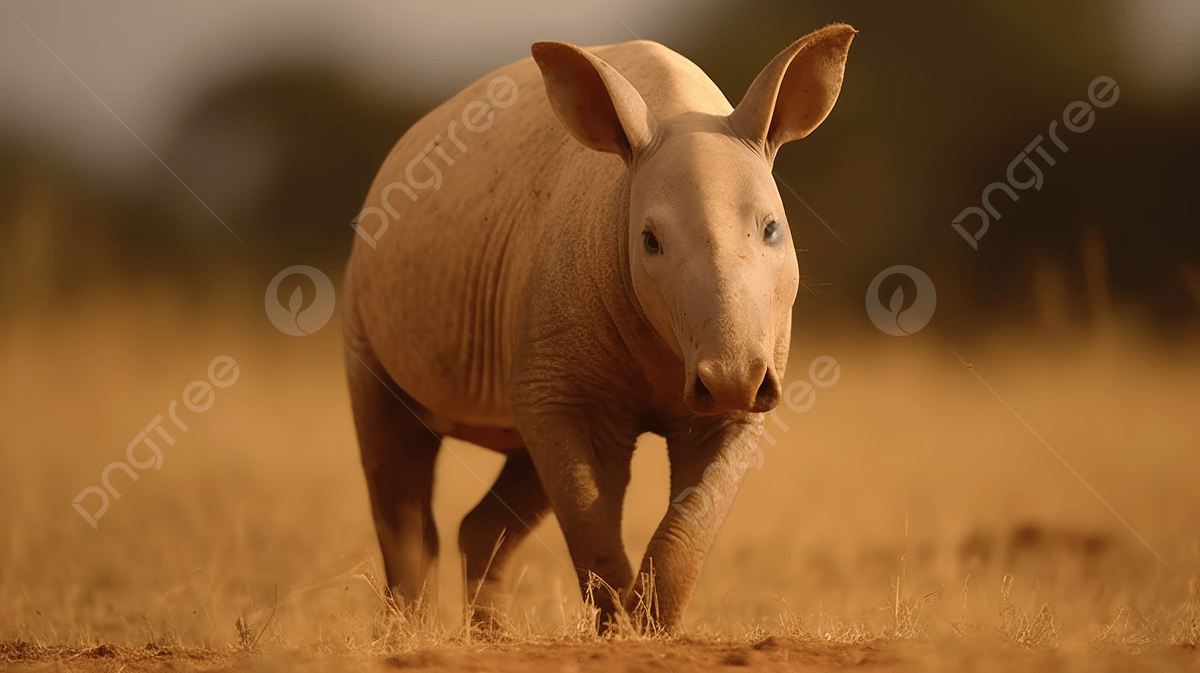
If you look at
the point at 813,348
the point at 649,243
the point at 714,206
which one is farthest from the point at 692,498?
the point at 813,348

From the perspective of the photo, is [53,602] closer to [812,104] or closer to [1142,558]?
[812,104]

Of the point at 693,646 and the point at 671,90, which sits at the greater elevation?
the point at 671,90

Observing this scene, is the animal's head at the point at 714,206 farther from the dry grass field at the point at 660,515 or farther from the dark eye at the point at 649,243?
the dry grass field at the point at 660,515

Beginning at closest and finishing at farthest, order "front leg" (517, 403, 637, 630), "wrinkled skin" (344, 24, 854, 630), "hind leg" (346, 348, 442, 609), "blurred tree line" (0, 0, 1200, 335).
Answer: "wrinkled skin" (344, 24, 854, 630), "front leg" (517, 403, 637, 630), "hind leg" (346, 348, 442, 609), "blurred tree line" (0, 0, 1200, 335)

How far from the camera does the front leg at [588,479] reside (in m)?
4.23

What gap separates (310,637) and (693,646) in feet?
3.88

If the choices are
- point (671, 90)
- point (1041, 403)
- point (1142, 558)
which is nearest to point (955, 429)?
point (1041, 403)

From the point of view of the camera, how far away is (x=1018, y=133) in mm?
16156

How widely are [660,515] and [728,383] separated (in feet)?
18.8

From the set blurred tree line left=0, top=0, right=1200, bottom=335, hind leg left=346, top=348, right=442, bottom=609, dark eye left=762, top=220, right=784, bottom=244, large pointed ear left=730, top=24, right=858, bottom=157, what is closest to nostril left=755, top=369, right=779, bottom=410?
dark eye left=762, top=220, right=784, bottom=244

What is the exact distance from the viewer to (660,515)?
9.25m

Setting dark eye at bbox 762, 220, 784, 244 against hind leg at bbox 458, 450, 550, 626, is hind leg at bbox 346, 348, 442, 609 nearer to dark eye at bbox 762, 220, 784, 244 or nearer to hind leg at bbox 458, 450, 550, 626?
hind leg at bbox 458, 450, 550, 626

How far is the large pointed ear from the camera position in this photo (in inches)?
169

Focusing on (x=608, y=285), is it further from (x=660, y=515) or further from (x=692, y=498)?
(x=660, y=515)
